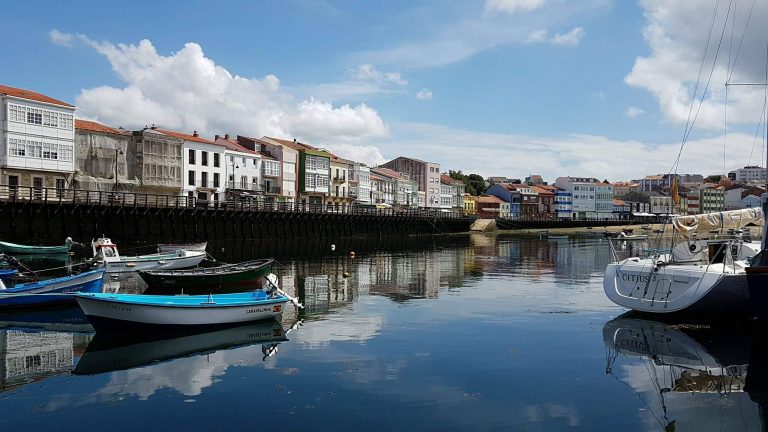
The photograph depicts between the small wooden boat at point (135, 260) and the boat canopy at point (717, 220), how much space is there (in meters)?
28.1

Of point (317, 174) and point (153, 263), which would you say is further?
point (317, 174)

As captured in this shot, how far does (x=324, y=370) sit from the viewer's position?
16469 mm

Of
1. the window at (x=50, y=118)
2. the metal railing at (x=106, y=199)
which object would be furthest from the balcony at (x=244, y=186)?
the window at (x=50, y=118)

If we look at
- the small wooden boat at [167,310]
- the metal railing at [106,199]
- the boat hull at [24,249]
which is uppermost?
the metal railing at [106,199]

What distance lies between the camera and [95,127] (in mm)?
79500

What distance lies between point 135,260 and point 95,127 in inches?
1895

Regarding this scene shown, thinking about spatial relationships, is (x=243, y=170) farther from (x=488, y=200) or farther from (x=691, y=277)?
(x=488, y=200)

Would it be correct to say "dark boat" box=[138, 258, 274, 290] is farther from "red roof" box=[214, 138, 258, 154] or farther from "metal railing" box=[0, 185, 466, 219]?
"red roof" box=[214, 138, 258, 154]

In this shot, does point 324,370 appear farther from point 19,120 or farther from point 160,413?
point 19,120

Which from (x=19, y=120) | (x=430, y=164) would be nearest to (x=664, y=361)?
(x=19, y=120)

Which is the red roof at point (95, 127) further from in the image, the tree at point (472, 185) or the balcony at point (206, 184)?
the tree at point (472, 185)

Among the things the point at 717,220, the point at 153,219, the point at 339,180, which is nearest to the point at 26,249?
the point at 153,219

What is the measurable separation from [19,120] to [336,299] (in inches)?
2059

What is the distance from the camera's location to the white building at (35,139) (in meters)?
64.8
